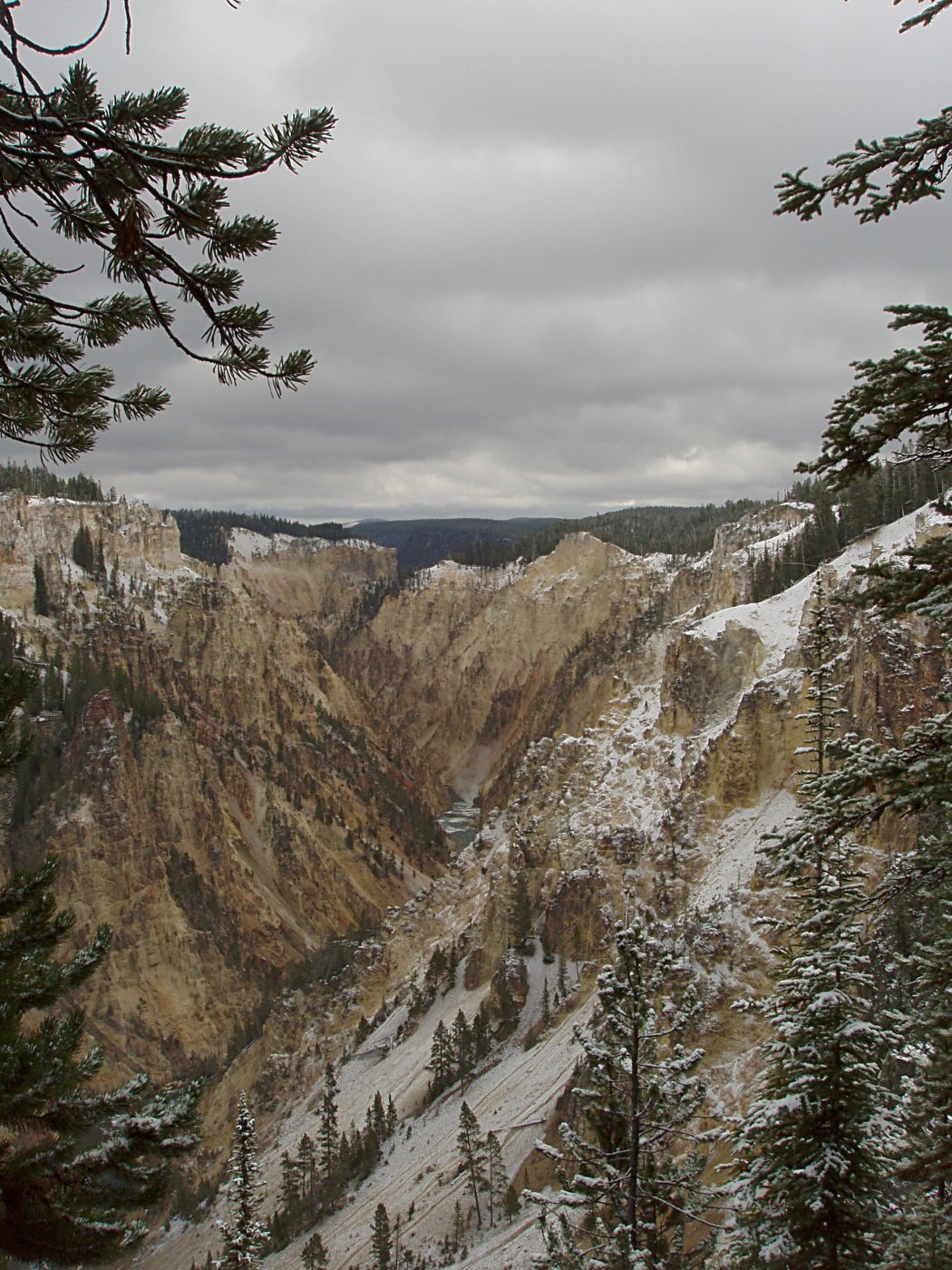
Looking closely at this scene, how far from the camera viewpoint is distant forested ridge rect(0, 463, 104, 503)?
292ft

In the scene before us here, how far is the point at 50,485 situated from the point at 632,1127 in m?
102

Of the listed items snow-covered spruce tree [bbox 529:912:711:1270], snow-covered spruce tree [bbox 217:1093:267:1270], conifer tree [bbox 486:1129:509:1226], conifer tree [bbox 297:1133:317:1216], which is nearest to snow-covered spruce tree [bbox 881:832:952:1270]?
snow-covered spruce tree [bbox 529:912:711:1270]

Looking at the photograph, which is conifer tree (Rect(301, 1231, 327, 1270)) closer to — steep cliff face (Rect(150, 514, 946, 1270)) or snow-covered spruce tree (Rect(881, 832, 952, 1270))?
steep cliff face (Rect(150, 514, 946, 1270))

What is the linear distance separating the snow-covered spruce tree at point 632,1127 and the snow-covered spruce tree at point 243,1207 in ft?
24.3

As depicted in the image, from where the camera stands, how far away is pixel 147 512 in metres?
88.2

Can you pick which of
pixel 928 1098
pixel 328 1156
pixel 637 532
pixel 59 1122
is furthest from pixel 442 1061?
pixel 637 532

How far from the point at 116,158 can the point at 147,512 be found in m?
91.2

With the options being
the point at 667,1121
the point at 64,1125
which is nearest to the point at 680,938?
the point at 667,1121

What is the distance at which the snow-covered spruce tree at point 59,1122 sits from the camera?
4145 millimetres

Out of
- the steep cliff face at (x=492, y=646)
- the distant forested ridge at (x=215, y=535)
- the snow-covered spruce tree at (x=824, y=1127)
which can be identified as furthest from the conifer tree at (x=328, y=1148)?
the distant forested ridge at (x=215, y=535)

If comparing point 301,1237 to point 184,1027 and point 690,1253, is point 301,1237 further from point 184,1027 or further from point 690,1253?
point 690,1253

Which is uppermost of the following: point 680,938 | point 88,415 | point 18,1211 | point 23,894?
point 88,415

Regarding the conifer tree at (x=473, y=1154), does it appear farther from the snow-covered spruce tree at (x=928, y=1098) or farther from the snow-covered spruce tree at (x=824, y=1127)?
the snow-covered spruce tree at (x=928, y=1098)

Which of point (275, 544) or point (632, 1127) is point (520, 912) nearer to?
point (632, 1127)
